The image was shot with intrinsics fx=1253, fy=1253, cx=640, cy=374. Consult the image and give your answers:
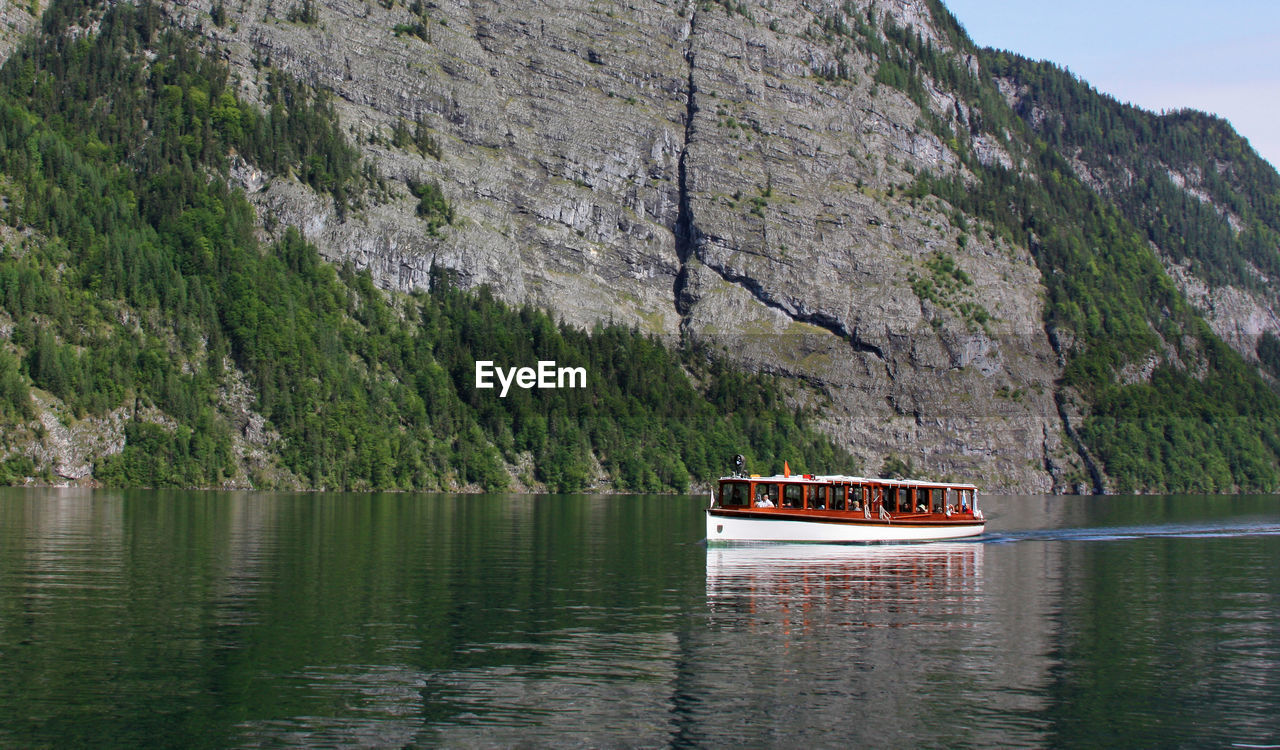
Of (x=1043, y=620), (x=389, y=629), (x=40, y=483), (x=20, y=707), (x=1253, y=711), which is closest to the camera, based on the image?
(x=20, y=707)

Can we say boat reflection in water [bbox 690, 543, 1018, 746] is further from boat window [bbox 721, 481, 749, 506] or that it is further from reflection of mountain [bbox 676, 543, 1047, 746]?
boat window [bbox 721, 481, 749, 506]

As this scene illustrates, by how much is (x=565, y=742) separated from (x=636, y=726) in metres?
2.31

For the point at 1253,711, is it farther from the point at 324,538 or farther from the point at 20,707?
the point at 324,538

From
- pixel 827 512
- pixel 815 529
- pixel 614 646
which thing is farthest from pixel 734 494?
pixel 614 646

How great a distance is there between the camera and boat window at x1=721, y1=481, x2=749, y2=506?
9119cm

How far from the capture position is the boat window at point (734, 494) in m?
91.2

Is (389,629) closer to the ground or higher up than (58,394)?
closer to the ground

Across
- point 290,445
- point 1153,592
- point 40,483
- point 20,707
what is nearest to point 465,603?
point 20,707

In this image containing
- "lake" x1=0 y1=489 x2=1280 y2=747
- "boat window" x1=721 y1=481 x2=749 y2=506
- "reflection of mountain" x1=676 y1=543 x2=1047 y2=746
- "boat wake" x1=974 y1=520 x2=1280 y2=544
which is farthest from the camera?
"boat wake" x1=974 y1=520 x2=1280 y2=544

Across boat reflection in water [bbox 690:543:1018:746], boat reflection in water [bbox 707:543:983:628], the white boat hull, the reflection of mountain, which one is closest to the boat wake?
the white boat hull

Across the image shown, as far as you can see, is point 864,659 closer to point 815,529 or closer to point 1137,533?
point 815,529

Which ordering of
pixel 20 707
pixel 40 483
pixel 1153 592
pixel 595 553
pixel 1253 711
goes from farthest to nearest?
pixel 40 483 < pixel 595 553 < pixel 1153 592 < pixel 1253 711 < pixel 20 707

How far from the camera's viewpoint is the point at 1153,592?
63.5 metres

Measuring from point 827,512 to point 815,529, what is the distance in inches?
70.8
